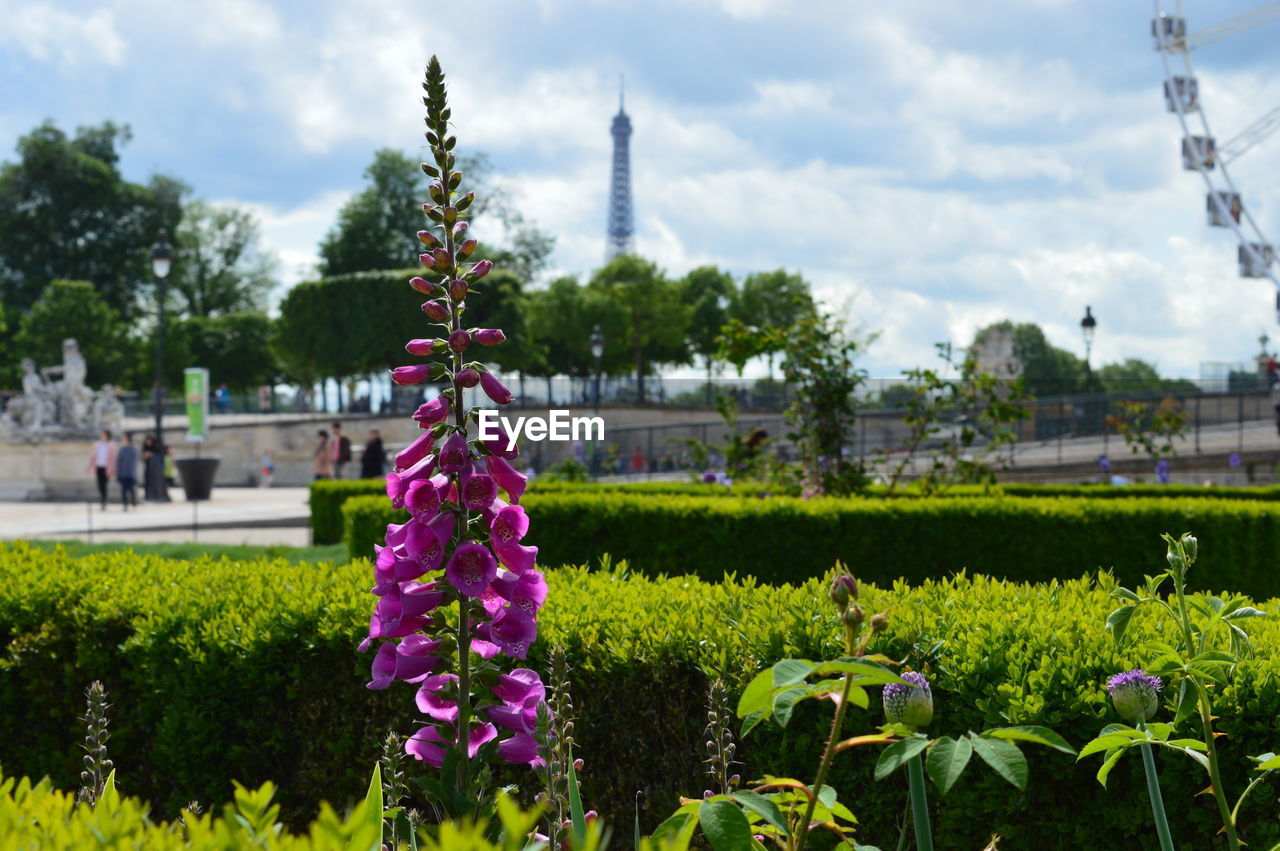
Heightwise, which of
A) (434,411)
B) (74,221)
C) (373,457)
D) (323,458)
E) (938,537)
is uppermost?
(74,221)

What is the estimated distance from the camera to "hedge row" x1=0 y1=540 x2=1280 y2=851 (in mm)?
3018

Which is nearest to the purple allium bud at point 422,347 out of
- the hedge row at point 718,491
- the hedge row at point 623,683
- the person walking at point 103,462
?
the hedge row at point 623,683

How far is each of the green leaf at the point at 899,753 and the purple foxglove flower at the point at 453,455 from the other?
2.77 ft

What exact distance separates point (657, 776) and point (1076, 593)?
5.11 feet

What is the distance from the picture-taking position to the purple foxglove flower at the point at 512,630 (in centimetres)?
208

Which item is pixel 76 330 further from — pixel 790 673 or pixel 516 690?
pixel 790 673

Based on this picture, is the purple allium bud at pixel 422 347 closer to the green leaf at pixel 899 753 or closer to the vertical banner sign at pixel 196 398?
the green leaf at pixel 899 753

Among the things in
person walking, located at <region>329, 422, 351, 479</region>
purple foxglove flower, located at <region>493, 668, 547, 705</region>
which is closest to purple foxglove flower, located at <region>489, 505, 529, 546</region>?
purple foxglove flower, located at <region>493, 668, 547, 705</region>

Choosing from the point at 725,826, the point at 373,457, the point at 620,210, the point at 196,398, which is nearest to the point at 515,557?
the point at 725,826

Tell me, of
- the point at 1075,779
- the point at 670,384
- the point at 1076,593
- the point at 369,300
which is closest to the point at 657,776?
the point at 1075,779

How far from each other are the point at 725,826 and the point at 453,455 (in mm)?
793

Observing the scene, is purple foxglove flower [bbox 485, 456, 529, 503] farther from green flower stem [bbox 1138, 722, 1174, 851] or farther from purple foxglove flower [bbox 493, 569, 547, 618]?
green flower stem [bbox 1138, 722, 1174, 851]

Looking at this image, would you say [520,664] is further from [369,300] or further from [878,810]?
[369,300]

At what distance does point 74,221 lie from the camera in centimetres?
6266
